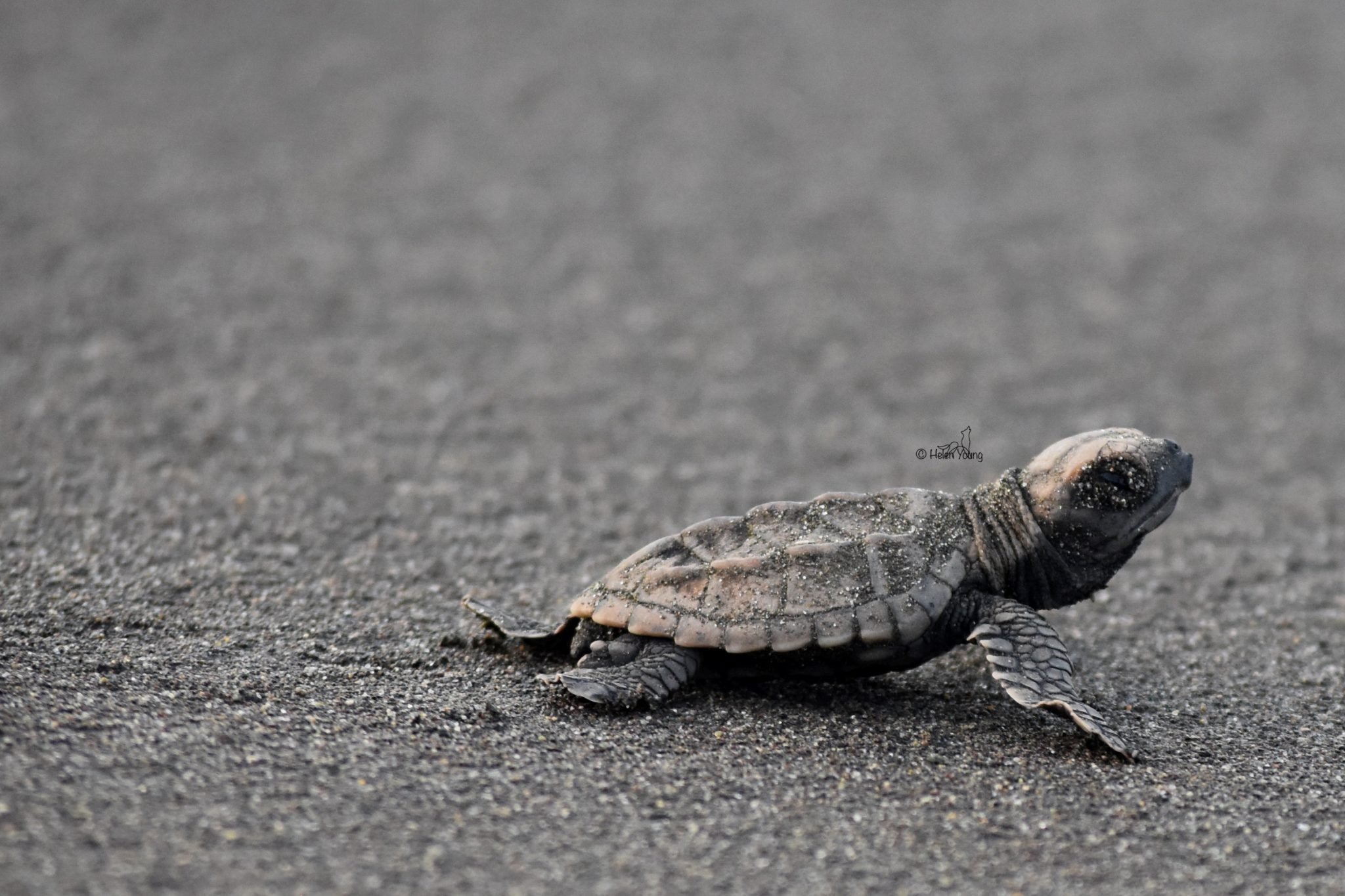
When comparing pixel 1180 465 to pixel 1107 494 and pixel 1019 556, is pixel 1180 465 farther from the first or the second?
pixel 1019 556

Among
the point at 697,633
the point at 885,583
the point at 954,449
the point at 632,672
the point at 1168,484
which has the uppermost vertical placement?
the point at 1168,484

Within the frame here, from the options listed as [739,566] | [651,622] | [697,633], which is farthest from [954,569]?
[651,622]

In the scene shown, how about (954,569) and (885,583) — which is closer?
(885,583)

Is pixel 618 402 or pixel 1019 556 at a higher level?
pixel 618 402

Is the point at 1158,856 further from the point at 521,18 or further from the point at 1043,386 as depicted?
the point at 521,18

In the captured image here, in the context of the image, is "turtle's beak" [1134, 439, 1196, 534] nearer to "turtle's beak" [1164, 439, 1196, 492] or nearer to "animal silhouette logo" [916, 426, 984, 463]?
"turtle's beak" [1164, 439, 1196, 492]

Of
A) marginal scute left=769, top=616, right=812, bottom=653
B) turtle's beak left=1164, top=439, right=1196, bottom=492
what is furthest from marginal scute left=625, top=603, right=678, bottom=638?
turtle's beak left=1164, top=439, right=1196, bottom=492

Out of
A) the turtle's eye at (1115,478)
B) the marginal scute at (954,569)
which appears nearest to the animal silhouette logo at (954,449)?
the turtle's eye at (1115,478)
